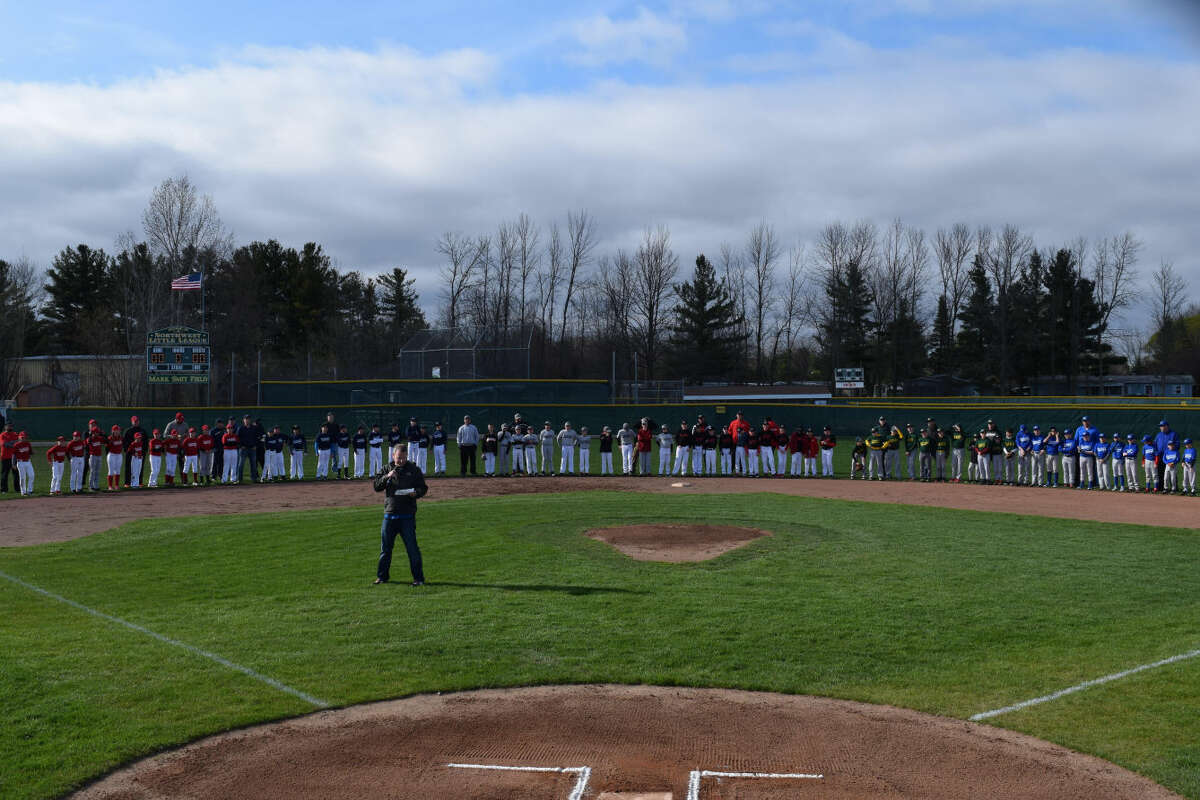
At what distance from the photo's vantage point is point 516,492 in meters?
24.0

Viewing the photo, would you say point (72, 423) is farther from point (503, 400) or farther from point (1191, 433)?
point (1191, 433)

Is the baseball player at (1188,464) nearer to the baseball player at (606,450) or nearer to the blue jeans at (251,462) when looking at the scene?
the baseball player at (606,450)

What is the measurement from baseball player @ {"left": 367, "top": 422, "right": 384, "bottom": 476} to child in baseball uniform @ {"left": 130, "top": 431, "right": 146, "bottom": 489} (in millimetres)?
6284

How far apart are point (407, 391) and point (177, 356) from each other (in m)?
9.58

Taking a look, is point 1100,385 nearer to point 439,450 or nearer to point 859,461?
point 859,461

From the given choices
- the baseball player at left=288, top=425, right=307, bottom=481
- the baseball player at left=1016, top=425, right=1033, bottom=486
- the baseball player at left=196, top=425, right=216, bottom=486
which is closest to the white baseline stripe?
the baseball player at left=196, top=425, right=216, bottom=486

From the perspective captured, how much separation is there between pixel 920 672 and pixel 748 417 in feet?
103

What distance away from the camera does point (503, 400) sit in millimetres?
40156

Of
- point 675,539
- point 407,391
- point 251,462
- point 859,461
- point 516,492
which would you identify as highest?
point 407,391

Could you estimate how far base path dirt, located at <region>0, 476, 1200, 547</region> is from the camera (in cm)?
1888

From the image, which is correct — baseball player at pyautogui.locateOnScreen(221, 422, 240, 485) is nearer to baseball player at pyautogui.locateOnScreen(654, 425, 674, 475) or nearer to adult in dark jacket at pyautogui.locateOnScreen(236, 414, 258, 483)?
adult in dark jacket at pyautogui.locateOnScreen(236, 414, 258, 483)

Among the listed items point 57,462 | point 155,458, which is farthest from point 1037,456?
point 57,462

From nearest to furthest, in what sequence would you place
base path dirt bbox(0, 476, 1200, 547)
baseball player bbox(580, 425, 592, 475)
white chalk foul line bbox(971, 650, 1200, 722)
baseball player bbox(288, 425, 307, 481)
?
white chalk foul line bbox(971, 650, 1200, 722)
base path dirt bbox(0, 476, 1200, 547)
baseball player bbox(288, 425, 307, 481)
baseball player bbox(580, 425, 592, 475)

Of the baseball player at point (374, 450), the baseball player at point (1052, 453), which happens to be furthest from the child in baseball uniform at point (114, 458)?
the baseball player at point (1052, 453)
